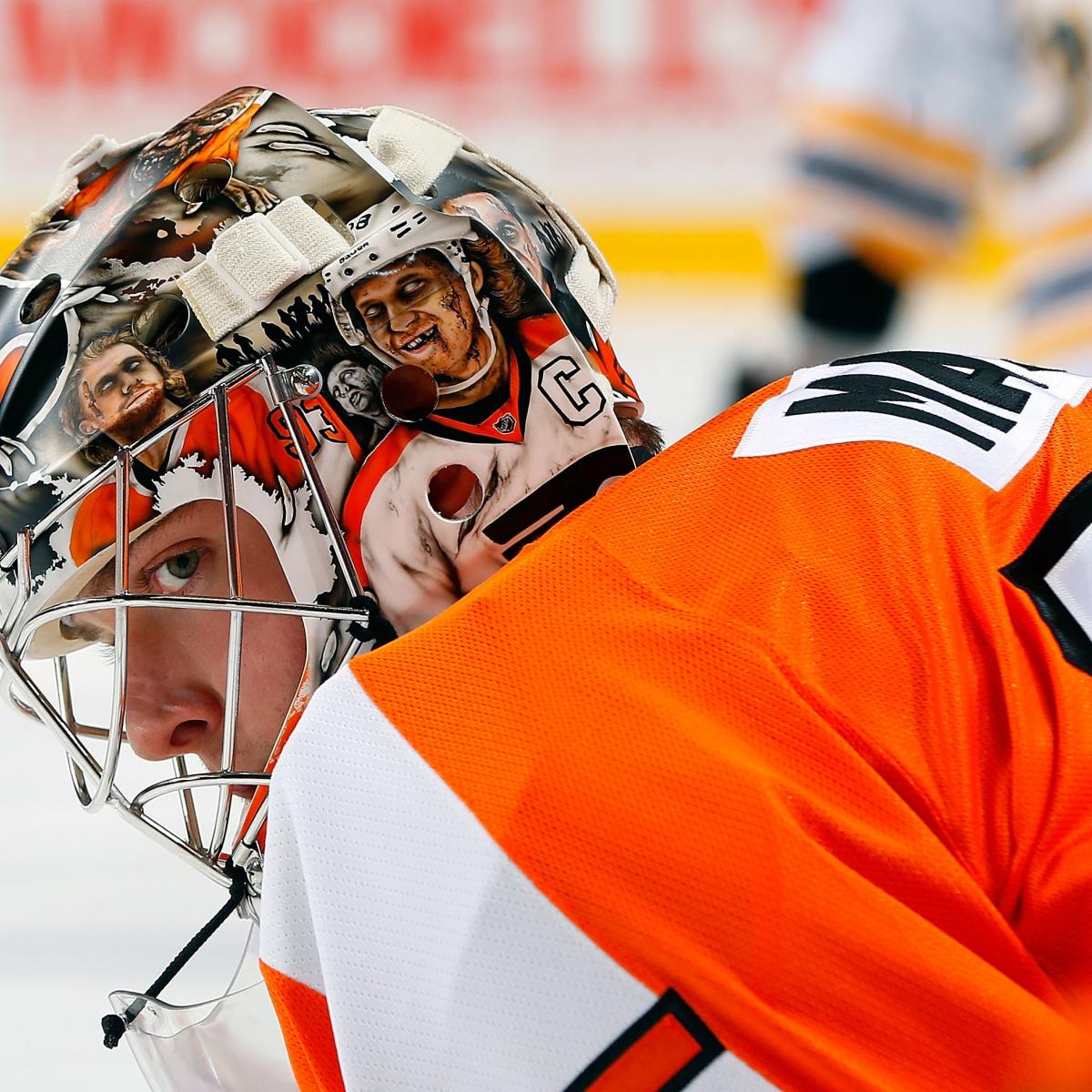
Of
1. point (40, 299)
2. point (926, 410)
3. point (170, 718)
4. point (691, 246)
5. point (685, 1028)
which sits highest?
point (691, 246)

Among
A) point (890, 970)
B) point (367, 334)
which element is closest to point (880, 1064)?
point (890, 970)

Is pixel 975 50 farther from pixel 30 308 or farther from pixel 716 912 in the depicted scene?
pixel 716 912

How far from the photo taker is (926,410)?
741 millimetres

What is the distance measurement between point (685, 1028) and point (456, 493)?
1.45 ft

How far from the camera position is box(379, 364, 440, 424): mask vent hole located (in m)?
0.91

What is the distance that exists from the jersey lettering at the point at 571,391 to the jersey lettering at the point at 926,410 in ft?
0.56

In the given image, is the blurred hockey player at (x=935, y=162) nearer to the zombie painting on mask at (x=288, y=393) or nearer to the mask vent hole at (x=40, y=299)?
the zombie painting on mask at (x=288, y=393)

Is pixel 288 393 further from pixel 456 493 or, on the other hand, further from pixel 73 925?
pixel 73 925

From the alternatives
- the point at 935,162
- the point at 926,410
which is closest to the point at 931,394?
the point at 926,410

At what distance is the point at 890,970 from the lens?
57cm

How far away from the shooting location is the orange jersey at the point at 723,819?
1.91 feet

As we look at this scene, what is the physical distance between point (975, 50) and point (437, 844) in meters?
2.03

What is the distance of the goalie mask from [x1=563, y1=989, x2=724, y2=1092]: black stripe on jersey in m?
0.39

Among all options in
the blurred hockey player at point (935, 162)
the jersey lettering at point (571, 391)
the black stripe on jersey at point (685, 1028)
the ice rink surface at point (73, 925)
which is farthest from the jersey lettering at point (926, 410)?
the blurred hockey player at point (935, 162)
